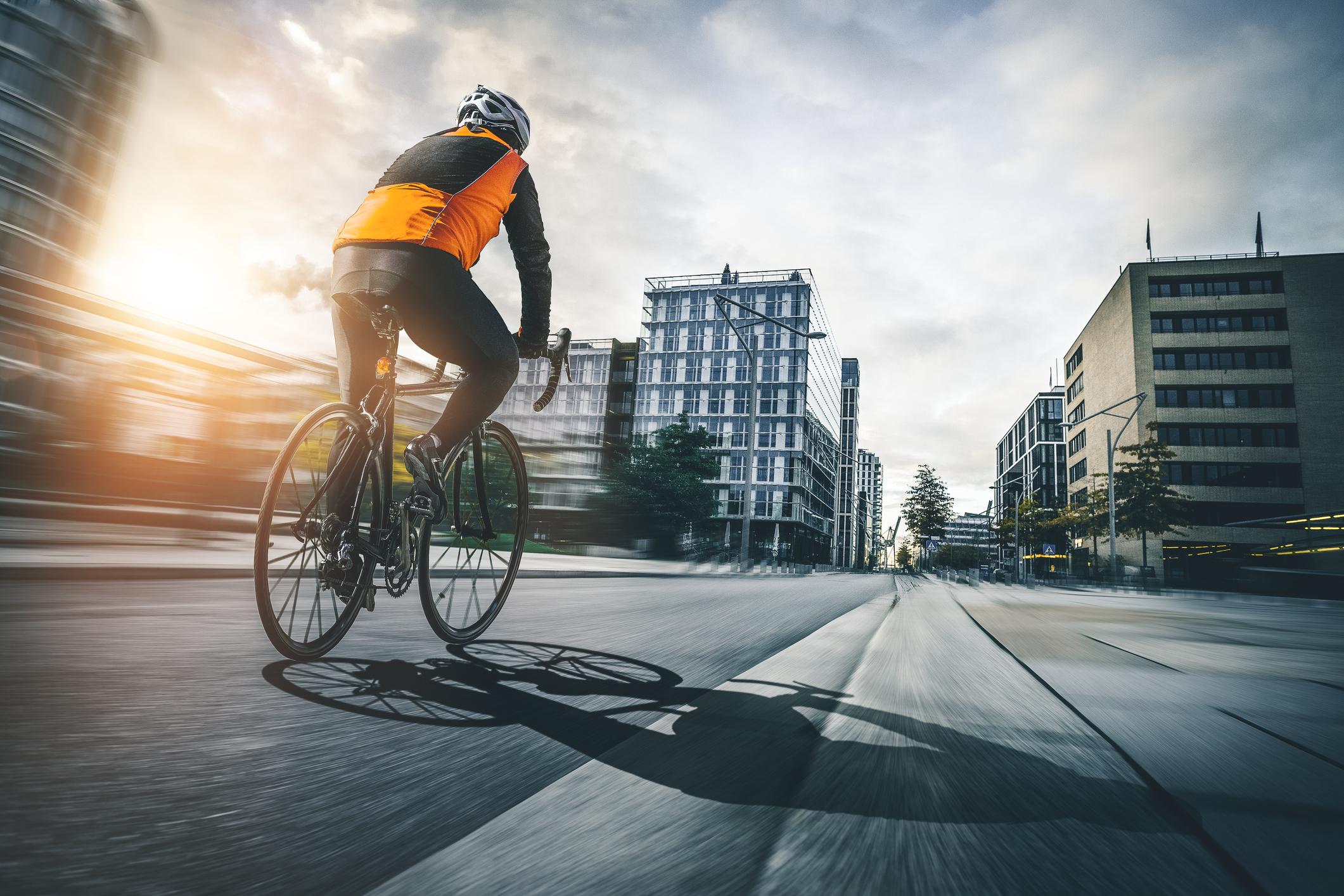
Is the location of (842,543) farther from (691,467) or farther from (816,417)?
(691,467)

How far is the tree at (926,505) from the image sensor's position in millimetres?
103188

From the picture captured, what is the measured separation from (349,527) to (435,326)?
0.74m

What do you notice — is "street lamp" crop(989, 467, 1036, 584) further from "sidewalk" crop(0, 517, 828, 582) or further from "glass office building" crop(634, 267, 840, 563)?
"sidewalk" crop(0, 517, 828, 582)

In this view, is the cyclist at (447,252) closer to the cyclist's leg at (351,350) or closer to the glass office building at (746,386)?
the cyclist's leg at (351,350)

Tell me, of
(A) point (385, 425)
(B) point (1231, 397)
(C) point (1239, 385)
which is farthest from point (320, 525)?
(C) point (1239, 385)

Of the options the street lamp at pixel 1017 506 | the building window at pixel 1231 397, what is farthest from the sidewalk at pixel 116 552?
the building window at pixel 1231 397

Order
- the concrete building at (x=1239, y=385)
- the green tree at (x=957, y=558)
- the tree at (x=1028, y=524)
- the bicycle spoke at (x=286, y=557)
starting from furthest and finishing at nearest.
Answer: the green tree at (x=957, y=558), the tree at (x=1028, y=524), the concrete building at (x=1239, y=385), the bicycle spoke at (x=286, y=557)

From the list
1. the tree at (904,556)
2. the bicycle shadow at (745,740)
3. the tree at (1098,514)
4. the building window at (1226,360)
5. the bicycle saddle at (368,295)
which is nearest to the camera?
the bicycle shadow at (745,740)

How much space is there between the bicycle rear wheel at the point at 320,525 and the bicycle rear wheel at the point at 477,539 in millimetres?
320

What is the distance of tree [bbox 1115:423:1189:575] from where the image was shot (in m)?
38.8

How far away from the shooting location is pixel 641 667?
221 centimetres

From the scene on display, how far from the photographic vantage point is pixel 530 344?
2939 millimetres

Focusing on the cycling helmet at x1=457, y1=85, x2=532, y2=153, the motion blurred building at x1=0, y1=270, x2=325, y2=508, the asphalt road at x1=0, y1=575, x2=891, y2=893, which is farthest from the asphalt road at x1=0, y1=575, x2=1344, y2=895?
the motion blurred building at x1=0, y1=270, x2=325, y2=508

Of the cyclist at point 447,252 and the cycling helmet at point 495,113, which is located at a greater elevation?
the cycling helmet at point 495,113
